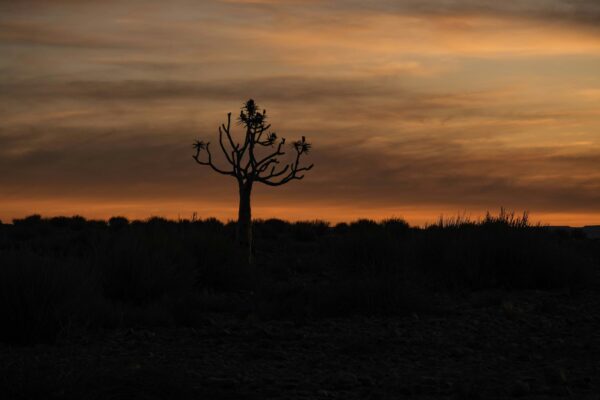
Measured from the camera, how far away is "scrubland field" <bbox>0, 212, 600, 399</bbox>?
32.8ft

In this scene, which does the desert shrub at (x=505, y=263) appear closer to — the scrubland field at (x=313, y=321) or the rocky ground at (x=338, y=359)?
the scrubland field at (x=313, y=321)

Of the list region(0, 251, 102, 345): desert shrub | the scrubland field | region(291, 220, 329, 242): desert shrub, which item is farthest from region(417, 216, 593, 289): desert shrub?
region(291, 220, 329, 242): desert shrub

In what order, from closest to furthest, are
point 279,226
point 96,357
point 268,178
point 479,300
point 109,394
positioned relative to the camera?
point 109,394, point 96,357, point 479,300, point 268,178, point 279,226

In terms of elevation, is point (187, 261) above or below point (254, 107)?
below

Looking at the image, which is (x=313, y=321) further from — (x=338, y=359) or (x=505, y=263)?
(x=505, y=263)

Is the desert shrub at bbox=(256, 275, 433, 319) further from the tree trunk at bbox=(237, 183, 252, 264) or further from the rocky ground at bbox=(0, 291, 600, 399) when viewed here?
the tree trunk at bbox=(237, 183, 252, 264)

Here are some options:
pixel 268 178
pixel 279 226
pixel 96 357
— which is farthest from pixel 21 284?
pixel 279 226

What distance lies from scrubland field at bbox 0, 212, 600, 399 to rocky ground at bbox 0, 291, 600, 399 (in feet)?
0.11

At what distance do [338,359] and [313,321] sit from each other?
11.4ft

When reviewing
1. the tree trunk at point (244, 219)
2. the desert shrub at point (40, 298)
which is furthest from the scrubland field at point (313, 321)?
the tree trunk at point (244, 219)

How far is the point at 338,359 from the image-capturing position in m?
12.0

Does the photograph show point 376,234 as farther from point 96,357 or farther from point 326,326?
point 96,357

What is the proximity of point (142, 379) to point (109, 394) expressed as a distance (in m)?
0.51

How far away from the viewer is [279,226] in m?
47.7
